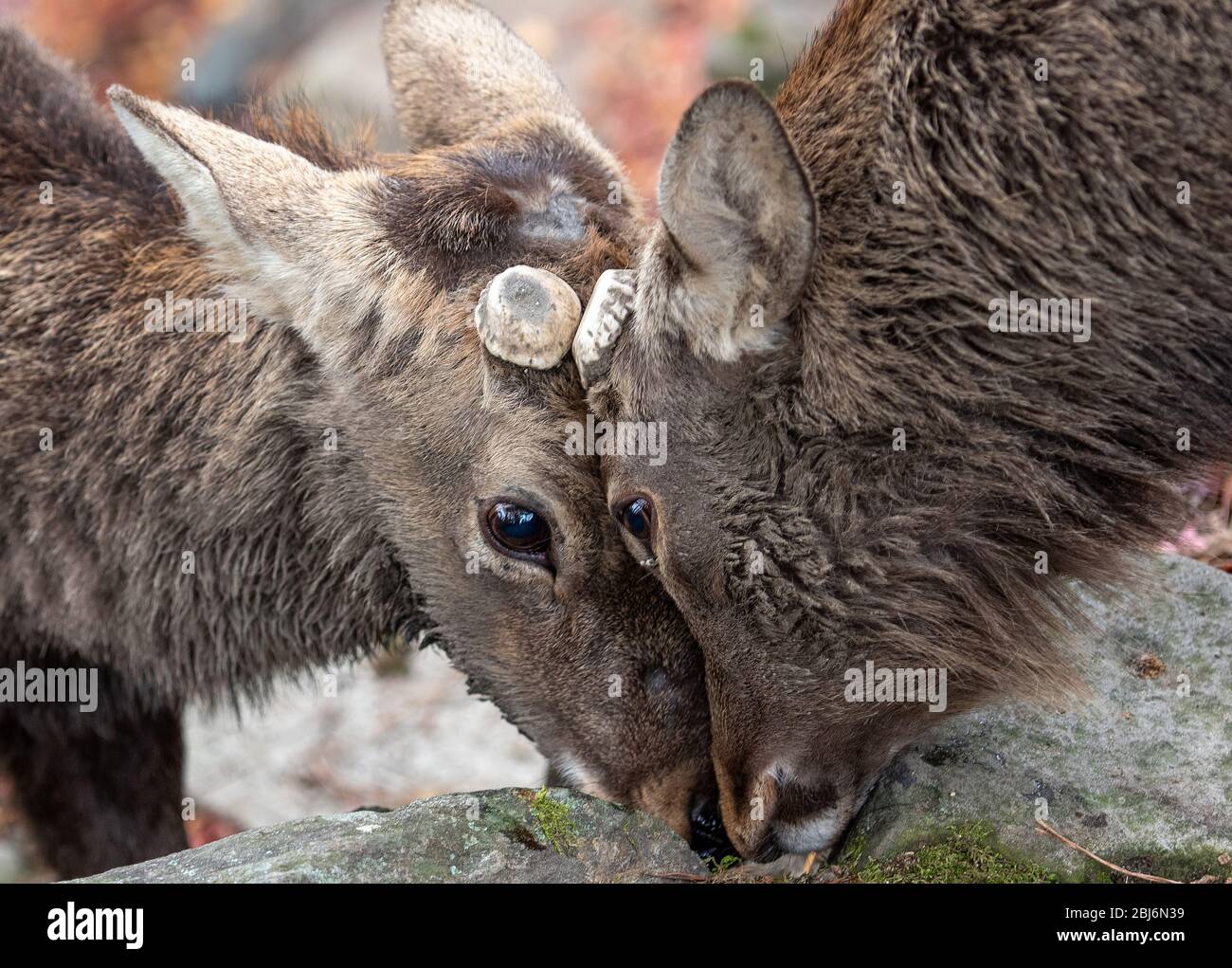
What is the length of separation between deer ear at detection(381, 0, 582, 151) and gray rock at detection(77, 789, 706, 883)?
2.61 metres

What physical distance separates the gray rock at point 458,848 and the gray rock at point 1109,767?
0.67 meters

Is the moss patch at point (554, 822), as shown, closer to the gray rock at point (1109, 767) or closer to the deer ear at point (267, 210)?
the gray rock at point (1109, 767)

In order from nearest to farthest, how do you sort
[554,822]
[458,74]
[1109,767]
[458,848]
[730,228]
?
[730,228] → [458,848] → [554,822] → [1109,767] → [458,74]

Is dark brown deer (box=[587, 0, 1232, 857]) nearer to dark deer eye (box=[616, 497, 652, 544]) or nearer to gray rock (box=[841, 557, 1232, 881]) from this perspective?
dark deer eye (box=[616, 497, 652, 544])

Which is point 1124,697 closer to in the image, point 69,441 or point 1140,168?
point 1140,168

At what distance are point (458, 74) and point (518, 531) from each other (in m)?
2.08

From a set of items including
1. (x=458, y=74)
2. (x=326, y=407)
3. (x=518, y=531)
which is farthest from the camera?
(x=458, y=74)

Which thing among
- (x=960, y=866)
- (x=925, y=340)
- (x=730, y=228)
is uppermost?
(x=730, y=228)

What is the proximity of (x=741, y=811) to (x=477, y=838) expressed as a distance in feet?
2.79

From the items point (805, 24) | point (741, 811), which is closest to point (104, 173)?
point (741, 811)

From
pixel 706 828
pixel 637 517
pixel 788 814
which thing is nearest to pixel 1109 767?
pixel 788 814

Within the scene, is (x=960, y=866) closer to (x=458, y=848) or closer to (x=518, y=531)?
(x=458, y=848)

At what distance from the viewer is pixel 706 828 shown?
4.73 metres
